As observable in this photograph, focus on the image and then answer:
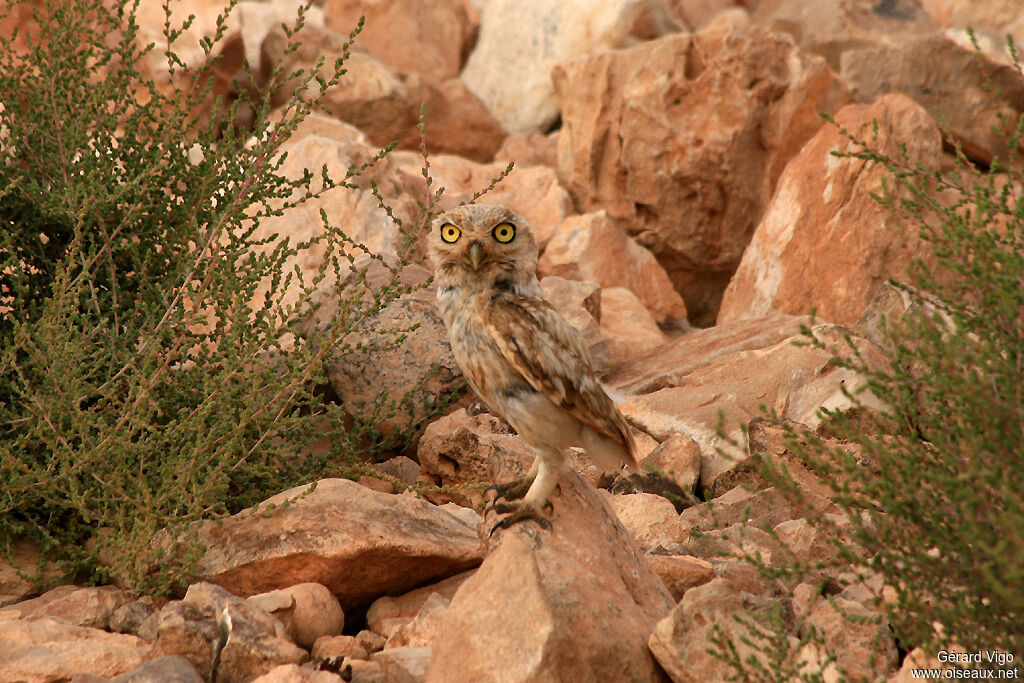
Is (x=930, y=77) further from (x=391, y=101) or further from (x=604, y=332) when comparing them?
(x=604, y=332)

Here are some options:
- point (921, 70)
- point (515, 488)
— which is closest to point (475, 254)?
point (515, 488)

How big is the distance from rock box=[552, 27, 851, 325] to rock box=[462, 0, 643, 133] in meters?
3.11

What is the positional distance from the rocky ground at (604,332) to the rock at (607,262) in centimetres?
3

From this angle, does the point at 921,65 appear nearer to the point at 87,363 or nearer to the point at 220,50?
the point at 220,50

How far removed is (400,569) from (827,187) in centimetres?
536

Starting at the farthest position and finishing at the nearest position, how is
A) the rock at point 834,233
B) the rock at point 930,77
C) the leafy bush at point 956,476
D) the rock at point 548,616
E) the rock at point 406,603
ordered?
the rock at point 930,77
the rock at point 834,233
the rock at point 406,603
the rock at point 548,616
the leafy bush at point 956,476

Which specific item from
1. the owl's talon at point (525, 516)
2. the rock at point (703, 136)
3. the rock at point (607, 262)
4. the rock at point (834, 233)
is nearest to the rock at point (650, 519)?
the owl's talon at point (525, 516)

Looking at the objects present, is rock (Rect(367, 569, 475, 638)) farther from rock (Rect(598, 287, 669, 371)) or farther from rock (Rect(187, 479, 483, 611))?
rock (Rect(598, 287, 669, 371))

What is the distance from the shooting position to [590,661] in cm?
332

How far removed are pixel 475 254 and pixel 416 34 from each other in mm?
11936

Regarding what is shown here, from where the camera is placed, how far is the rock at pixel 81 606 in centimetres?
397

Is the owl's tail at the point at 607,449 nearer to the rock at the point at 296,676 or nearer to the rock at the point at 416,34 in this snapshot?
the rock at the point at 296,676

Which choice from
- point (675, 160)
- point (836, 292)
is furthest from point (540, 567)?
point (675, 160)

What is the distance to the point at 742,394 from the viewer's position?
6.28 metres
